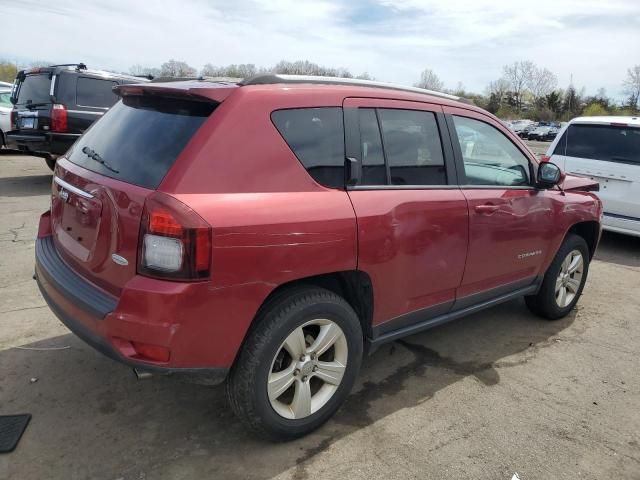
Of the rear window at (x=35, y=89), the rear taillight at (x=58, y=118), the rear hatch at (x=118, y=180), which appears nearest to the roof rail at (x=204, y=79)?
the rear hatch at (x=118, y=180)

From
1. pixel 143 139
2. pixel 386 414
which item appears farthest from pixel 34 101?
pixel 386 414

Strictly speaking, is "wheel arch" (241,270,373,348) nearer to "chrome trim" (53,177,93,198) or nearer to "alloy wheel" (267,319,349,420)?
"alloy wheel" (267,319,349,420)

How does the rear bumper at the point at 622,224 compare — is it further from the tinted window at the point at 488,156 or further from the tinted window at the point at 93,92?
the tinted window at the point at 93,92

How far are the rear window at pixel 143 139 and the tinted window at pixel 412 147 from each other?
1.10 meters

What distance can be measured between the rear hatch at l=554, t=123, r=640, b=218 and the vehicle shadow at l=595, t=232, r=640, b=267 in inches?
21.7

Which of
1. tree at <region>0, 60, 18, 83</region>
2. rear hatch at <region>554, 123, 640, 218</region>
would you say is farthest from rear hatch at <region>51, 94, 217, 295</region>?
tree at <region>0, 60, 18, 83</region>

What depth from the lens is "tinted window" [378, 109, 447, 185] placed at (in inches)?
120

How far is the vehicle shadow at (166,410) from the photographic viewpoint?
2.53 m

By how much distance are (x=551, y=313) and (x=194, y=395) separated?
122 inches

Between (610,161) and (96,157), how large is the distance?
6.55 metres

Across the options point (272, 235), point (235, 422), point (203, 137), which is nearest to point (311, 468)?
point (235, 422)

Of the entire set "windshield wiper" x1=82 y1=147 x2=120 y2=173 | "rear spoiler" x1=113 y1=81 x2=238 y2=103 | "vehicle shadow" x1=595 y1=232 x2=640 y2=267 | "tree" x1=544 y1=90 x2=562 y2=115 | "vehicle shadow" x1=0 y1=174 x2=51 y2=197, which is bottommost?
"vehicle shadow" x1=0 y1=174 x2=51 y2=197

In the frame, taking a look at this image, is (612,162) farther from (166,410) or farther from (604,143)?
(166,410)

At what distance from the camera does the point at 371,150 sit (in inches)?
116
